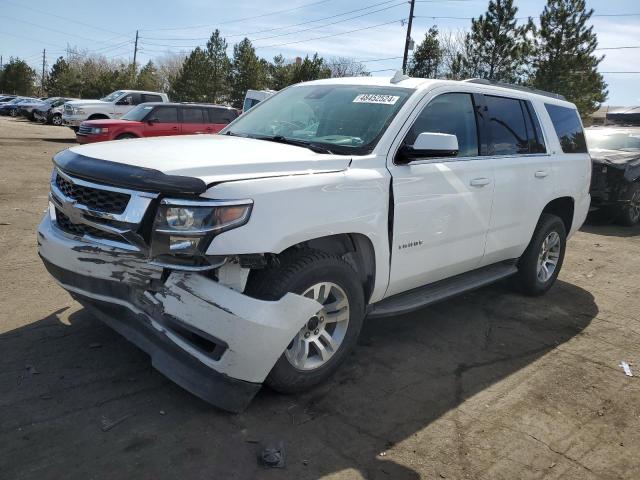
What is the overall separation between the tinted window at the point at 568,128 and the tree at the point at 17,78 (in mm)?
76124

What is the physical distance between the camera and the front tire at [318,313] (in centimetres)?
292

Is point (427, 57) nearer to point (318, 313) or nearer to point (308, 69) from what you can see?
point (308, 69)

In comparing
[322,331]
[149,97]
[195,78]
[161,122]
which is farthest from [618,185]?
[195,78]

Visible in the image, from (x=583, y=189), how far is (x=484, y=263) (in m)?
1.86

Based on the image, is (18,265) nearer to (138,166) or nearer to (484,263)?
(138,166)

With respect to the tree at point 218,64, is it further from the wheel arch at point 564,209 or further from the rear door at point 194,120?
the wheel arch at point 564,209

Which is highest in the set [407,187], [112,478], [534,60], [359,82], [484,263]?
[534,60]

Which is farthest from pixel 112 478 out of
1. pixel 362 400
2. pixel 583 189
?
pixel 583 189

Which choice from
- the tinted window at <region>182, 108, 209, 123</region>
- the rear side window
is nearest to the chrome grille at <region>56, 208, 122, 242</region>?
the tinted window at <region>182, 108, 209, 123</region>

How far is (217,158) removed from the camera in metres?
3.03

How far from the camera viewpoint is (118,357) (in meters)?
3.60

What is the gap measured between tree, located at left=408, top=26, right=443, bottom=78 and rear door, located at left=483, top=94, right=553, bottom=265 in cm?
3111

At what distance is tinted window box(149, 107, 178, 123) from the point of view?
51.3ft

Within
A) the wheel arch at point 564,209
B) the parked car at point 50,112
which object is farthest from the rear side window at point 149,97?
the wheel arch at point 564,209
